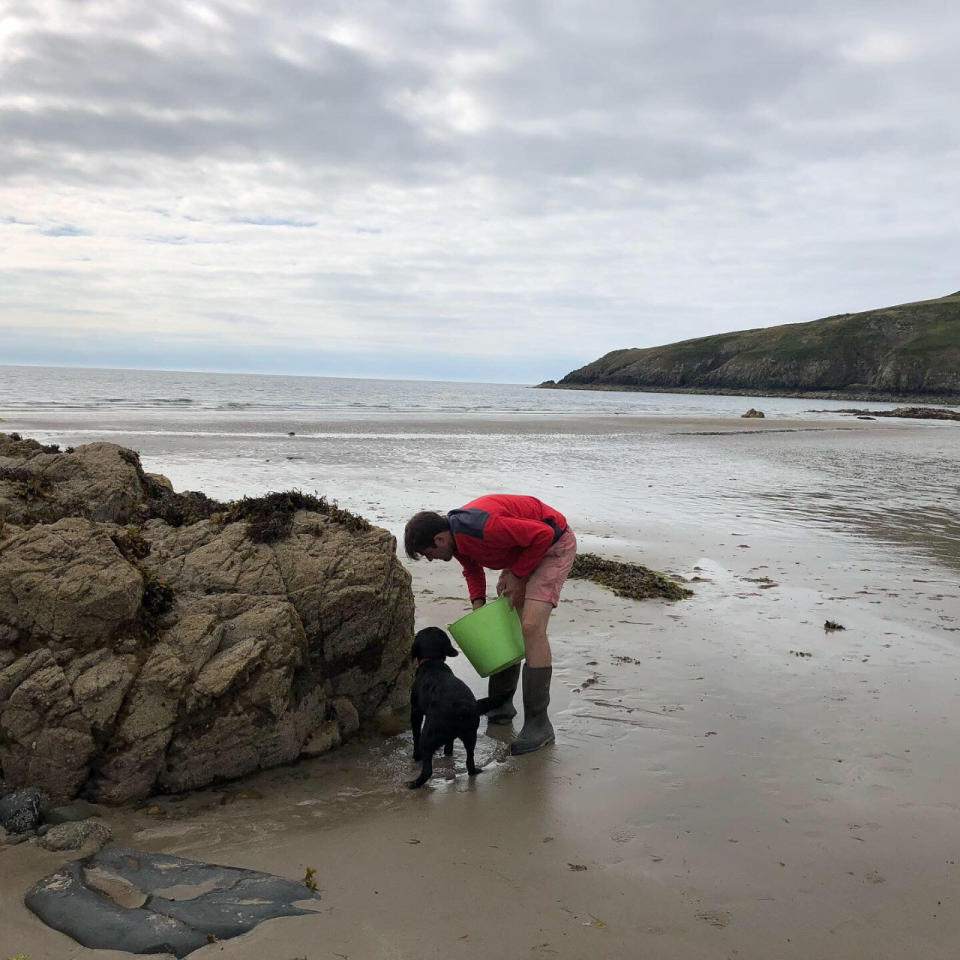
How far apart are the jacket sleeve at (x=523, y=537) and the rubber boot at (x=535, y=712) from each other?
0.69m

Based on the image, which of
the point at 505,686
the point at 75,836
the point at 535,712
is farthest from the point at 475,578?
the point at 75,836

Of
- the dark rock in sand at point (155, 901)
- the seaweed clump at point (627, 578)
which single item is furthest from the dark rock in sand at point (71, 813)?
the seaweed clump at point (627, 578)

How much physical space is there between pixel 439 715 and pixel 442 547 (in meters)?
1.07

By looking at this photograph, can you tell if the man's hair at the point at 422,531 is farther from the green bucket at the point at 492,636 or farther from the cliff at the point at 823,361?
the cliff at the point at 823,361

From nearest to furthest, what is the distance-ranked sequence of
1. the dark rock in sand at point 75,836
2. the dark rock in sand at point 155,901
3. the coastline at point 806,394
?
the dark rock in sand at point 155,901
the dark rock in sand at point 75,836
the coastline at point 806,394

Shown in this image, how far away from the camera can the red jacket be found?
5020mm

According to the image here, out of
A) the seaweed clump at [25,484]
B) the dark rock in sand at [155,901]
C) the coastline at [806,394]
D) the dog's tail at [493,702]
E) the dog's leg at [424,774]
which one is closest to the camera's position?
the dark rock in sand at [155,901]

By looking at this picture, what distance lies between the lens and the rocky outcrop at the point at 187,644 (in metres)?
4.22

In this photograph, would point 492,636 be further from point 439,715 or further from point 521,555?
point 439,715

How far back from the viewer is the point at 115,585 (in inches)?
179

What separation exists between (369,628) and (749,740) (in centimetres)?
263

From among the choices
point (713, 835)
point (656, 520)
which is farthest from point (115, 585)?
point (656, 520)

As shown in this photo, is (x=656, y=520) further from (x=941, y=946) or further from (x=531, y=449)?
(x=531, y=449)

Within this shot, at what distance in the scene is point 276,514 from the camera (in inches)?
221
